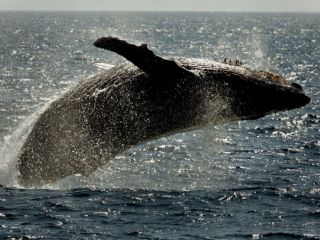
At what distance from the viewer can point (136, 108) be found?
60.8 feet

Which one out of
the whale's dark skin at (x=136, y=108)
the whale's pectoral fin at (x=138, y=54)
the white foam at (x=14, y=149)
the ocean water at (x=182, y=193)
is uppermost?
the whale's pectoral fin at (x=138, y=54)

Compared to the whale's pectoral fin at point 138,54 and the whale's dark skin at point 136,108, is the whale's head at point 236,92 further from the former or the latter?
the whale's pectoral fin at point 138,54

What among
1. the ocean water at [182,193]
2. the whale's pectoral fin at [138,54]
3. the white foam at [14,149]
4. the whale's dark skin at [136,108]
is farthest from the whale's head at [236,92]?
the white foam at [14,149]

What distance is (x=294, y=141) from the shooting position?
35.8 meters

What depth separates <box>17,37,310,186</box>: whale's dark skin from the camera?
60.3 feet

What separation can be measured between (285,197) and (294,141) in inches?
525

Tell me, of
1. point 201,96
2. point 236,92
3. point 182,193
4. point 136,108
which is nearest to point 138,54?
point 136,108

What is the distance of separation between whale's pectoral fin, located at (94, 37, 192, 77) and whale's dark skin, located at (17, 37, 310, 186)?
18 cm

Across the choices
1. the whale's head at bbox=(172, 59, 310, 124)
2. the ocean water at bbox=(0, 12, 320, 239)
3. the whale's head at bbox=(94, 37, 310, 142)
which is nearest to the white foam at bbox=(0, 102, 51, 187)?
the ocean water at bbox=(0, 12, 320, 239)

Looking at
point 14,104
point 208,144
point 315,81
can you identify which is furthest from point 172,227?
point 315,81

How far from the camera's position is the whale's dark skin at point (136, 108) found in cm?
1839

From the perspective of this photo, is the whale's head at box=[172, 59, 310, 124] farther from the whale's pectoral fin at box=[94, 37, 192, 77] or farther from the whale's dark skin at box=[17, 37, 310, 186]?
the whale's pectoral fin at box=[94, 37, 192, 77]

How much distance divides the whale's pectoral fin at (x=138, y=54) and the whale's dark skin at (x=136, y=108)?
0.18 metres

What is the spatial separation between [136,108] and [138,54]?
1.68 meters
